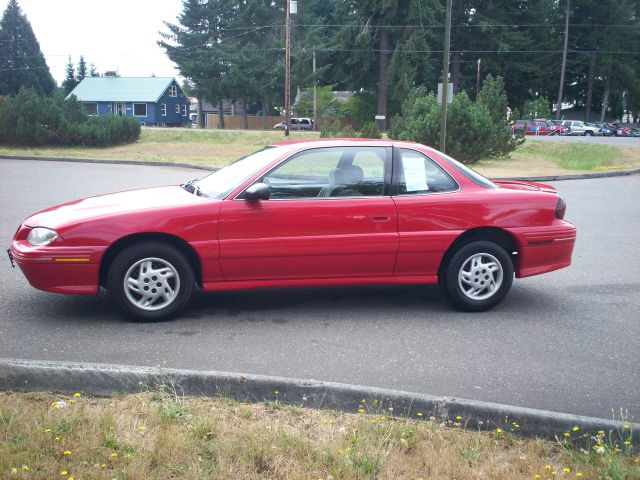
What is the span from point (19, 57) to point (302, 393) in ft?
277

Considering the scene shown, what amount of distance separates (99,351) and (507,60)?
6237cm

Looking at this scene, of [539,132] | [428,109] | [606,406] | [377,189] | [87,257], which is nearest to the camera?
[606,406]

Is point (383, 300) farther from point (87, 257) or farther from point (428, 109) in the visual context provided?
point (428, 109)

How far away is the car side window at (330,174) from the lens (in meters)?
6.01

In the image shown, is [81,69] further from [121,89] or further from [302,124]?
[302,124]

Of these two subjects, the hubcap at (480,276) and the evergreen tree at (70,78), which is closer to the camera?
the hubcap at (480,276)

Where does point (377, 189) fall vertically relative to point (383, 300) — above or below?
above

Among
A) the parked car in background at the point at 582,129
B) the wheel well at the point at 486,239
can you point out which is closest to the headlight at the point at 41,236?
the wheel well at the point at 486,239

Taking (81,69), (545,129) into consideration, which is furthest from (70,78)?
(545,129)

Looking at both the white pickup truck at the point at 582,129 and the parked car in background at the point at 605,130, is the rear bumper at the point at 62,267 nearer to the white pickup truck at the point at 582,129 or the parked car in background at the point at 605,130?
the white pickup truck at the point at 582,129

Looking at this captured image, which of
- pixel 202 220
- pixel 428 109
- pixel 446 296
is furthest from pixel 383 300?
pixel 428 109

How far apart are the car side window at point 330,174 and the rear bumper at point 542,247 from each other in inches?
54.4

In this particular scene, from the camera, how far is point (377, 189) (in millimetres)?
6148

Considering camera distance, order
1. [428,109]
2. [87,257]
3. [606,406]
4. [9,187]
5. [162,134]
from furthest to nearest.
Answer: [162,134]
[428,109]
[9,187]
[87,257]
[606,406]
